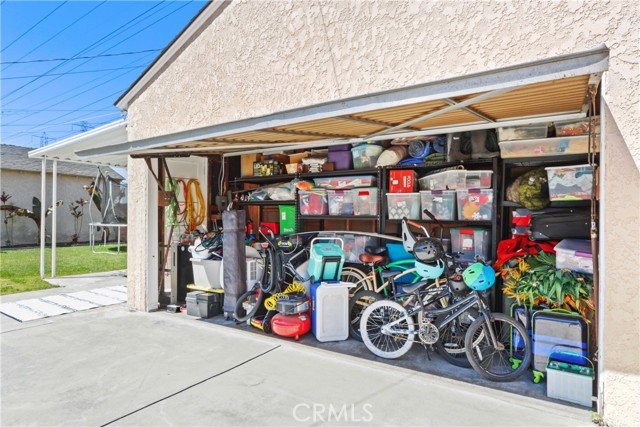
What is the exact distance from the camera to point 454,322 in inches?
165

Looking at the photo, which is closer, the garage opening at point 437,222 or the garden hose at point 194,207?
the garage opening at point 437,222

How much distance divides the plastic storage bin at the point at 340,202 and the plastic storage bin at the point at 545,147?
7.49ft

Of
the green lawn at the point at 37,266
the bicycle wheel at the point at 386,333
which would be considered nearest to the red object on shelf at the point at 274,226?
the bicycle wheel at the point at 386,333

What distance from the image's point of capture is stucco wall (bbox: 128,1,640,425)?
2.58m

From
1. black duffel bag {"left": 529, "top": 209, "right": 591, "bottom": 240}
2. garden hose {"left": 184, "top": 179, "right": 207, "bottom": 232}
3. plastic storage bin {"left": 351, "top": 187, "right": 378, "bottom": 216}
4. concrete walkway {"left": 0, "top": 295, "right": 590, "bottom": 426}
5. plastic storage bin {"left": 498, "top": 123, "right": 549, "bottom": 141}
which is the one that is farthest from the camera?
garden hose {"left": 184, "top": 179, "right": 207, "bottom": 232}

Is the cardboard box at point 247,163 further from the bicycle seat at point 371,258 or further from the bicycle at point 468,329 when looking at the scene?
the bicycle at point 468,329

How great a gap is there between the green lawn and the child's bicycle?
322 inches

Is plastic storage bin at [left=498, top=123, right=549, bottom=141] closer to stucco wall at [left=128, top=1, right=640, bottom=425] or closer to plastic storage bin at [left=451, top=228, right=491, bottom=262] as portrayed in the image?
plastic storage bin at [left=451, top=228, right=491, bottom=262]

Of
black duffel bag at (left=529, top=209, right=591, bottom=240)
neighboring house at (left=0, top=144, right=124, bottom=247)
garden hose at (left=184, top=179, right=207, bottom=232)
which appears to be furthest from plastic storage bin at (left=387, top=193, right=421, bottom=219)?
neighboring house at (left=0, top=144, right=124, bottom=247)

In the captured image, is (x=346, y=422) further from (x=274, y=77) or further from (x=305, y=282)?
(x=274, y=77)

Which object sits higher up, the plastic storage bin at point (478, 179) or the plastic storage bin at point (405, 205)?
the plastic storage bin at point (478, 179)

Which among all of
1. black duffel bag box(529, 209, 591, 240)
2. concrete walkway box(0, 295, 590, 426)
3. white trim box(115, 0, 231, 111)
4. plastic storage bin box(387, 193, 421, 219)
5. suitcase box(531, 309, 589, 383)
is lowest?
concrete walkway box(0, 295, 590, 426)

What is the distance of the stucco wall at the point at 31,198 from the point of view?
57.3ft

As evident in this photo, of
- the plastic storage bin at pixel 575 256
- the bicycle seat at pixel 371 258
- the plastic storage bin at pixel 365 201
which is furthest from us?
the plastic storage bin at pixel 365 201
